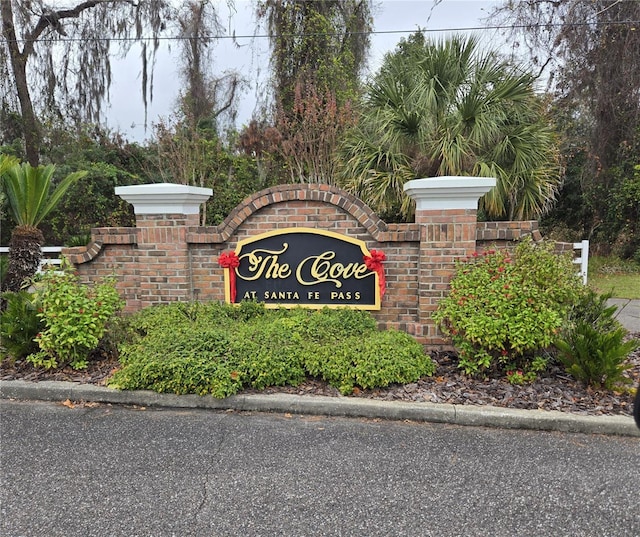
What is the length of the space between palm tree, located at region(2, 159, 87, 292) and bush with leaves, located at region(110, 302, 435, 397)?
233 cm

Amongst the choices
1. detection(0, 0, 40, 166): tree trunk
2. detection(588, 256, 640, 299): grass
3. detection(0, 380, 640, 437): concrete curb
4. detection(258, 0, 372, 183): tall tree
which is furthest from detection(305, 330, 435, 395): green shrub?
detection(0, 0, 40, 166): tree trunk

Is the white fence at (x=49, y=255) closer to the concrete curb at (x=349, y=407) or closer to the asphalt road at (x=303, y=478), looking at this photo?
the concrete curb at (x=349, y=407)

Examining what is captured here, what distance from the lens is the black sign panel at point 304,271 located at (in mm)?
5164

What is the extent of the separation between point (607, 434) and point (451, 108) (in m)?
6.04

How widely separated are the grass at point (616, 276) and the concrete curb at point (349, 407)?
6.97 metres

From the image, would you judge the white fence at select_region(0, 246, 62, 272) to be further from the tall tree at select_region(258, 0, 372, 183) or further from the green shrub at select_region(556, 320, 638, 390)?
the tall tree at select_region(258, 0, 372, 183)

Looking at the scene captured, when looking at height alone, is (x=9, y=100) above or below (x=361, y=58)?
below

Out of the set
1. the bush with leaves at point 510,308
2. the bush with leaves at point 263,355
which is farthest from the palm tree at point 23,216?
the bush with leaves at point 510,308

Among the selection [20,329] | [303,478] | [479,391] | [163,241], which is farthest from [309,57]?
[303,478]

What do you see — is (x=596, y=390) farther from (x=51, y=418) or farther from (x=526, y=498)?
(x=51, y=418)

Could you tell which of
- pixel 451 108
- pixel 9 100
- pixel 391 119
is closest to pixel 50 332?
pixel 391 119

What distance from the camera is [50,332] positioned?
4.38 m

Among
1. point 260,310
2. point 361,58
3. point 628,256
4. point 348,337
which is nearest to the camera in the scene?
point 348,337

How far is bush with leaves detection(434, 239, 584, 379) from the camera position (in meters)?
3.99
